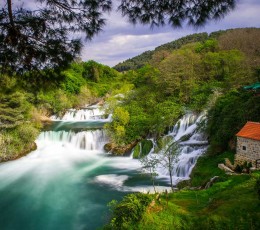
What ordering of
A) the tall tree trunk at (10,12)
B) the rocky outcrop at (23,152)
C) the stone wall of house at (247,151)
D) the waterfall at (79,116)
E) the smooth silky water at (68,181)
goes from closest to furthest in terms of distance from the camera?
the tall tree trunk at (10,12) < the smooth silky water at (68,181) < the stone wall of house at (247,151) < the rocky outcrop at (23,152) < the waterfall at (79,116)

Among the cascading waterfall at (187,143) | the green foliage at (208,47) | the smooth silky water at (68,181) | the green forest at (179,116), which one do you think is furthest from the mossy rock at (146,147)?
the green foliage at (208,47)

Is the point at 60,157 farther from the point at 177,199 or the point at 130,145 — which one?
the point at 177,199

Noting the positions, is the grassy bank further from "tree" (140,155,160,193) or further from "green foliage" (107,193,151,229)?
"tree" (140,155,160,193)

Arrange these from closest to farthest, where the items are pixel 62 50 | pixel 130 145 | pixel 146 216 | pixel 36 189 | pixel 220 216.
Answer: pixel 62 50 < pixel 220 216 < pixel 146 216 < pixel 36 189 < pixel 130 145

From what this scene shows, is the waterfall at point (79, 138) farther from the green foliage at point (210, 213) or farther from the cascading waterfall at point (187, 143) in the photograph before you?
the green foliage at point (210, 213)

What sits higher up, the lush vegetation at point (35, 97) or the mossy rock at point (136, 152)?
the lush vegetation at point (35, 97)

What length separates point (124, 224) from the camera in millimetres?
8414

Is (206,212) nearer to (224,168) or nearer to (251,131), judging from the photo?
(224,168)

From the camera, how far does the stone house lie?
14.6m

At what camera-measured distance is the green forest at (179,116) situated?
7781mm

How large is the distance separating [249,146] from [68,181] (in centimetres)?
1193

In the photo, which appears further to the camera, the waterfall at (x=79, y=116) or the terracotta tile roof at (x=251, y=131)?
the waterfall at (x=79, y=116)

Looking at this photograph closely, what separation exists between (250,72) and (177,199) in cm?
1972

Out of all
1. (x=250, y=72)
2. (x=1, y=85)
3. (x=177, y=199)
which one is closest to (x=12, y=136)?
(x=177, y=199)
